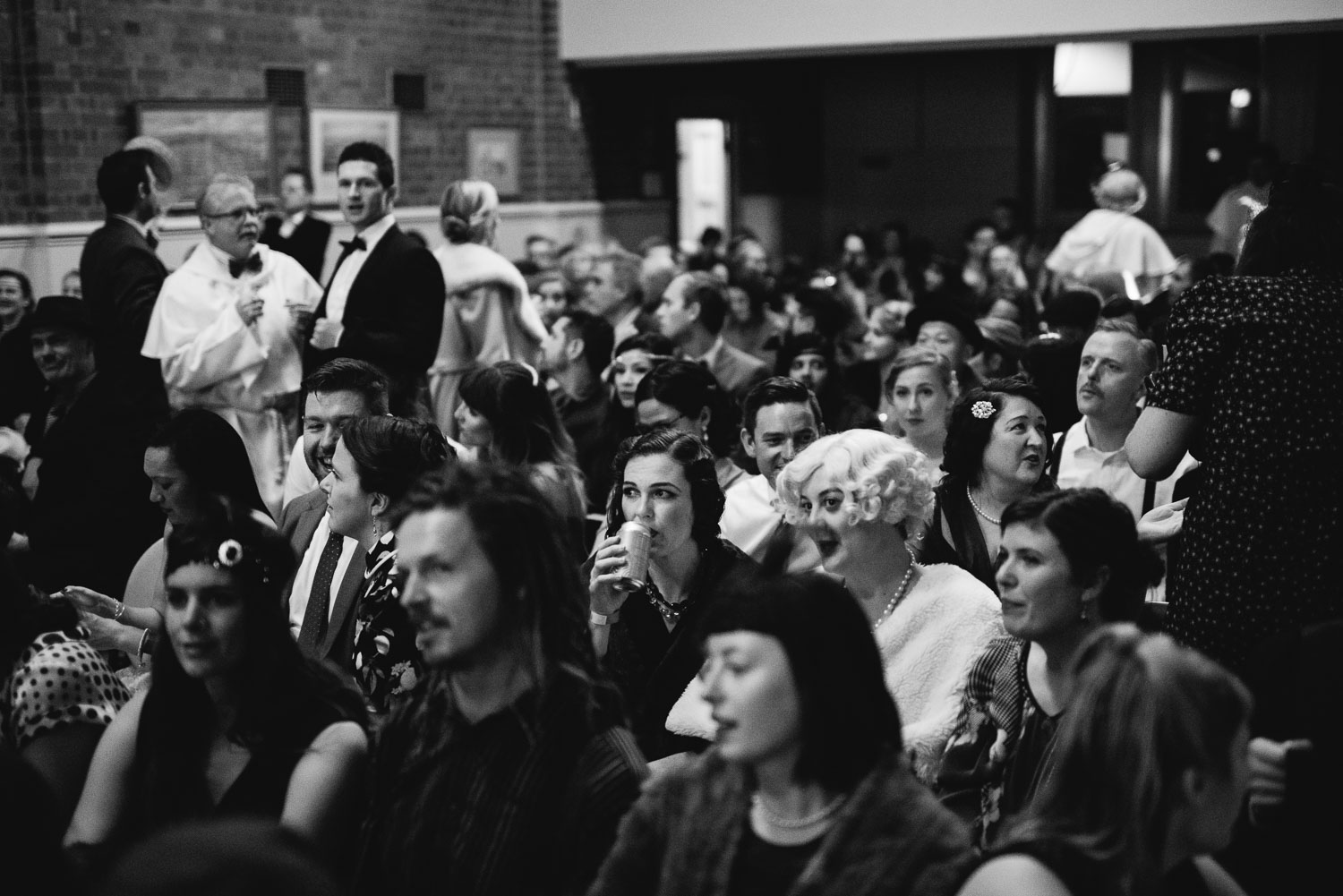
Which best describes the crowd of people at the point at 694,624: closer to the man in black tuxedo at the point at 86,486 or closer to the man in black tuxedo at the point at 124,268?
the man in black tuxedo at the point at 86,486

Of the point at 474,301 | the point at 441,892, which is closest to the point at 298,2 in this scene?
the point at 474,301

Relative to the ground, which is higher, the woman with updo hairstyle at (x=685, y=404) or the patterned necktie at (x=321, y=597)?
the woman with updo hairstyle at (x=685, y=404)

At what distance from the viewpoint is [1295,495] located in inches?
113

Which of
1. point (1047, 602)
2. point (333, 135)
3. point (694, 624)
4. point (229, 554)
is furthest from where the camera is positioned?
point (333, 135)

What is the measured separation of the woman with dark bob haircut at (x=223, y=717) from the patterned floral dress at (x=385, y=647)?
0.56 meters

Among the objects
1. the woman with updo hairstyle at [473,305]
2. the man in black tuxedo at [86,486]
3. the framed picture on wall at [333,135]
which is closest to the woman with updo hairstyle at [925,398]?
the woman with updo hairstyle at [473,305]

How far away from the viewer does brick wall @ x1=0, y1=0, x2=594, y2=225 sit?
8.95 m

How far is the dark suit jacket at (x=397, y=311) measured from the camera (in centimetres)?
527

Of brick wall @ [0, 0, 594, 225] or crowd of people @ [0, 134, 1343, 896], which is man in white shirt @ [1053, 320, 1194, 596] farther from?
brick wall @ [0, 0, 594, 225]

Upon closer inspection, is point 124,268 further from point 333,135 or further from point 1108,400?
point 333,135

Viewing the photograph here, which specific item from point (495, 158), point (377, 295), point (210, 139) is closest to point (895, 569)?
point (377, 295)

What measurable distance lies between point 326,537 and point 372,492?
1.00 feet

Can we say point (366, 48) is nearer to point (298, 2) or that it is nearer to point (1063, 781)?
point (298, 2)

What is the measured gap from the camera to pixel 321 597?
352 cm
